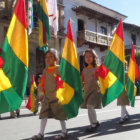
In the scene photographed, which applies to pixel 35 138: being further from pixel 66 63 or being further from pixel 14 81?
pixel 66 63

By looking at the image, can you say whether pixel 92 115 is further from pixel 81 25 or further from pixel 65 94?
pixel 81 25

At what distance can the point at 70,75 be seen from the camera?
4.54 m

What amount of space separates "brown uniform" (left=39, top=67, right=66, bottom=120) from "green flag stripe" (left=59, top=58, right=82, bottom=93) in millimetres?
155

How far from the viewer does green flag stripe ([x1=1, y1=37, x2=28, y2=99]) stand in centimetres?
378

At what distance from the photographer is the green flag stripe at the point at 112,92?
4957 mm

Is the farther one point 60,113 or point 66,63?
point 66,63

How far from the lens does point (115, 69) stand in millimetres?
5301

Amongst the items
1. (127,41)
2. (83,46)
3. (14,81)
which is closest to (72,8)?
(83,46)

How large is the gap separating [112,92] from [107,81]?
0.24 meters

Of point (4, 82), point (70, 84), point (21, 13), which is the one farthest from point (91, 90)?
point (21, 13)

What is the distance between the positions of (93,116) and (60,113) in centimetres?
91

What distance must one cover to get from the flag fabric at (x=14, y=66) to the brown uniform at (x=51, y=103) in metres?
0.58

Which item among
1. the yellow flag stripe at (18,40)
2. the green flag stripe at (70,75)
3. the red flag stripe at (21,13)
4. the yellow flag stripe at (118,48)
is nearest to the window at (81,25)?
the yellow flag stripe at (118,48)

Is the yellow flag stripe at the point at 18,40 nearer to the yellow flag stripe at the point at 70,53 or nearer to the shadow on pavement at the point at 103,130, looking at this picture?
the yellow flag stripe at the point at 70,53
